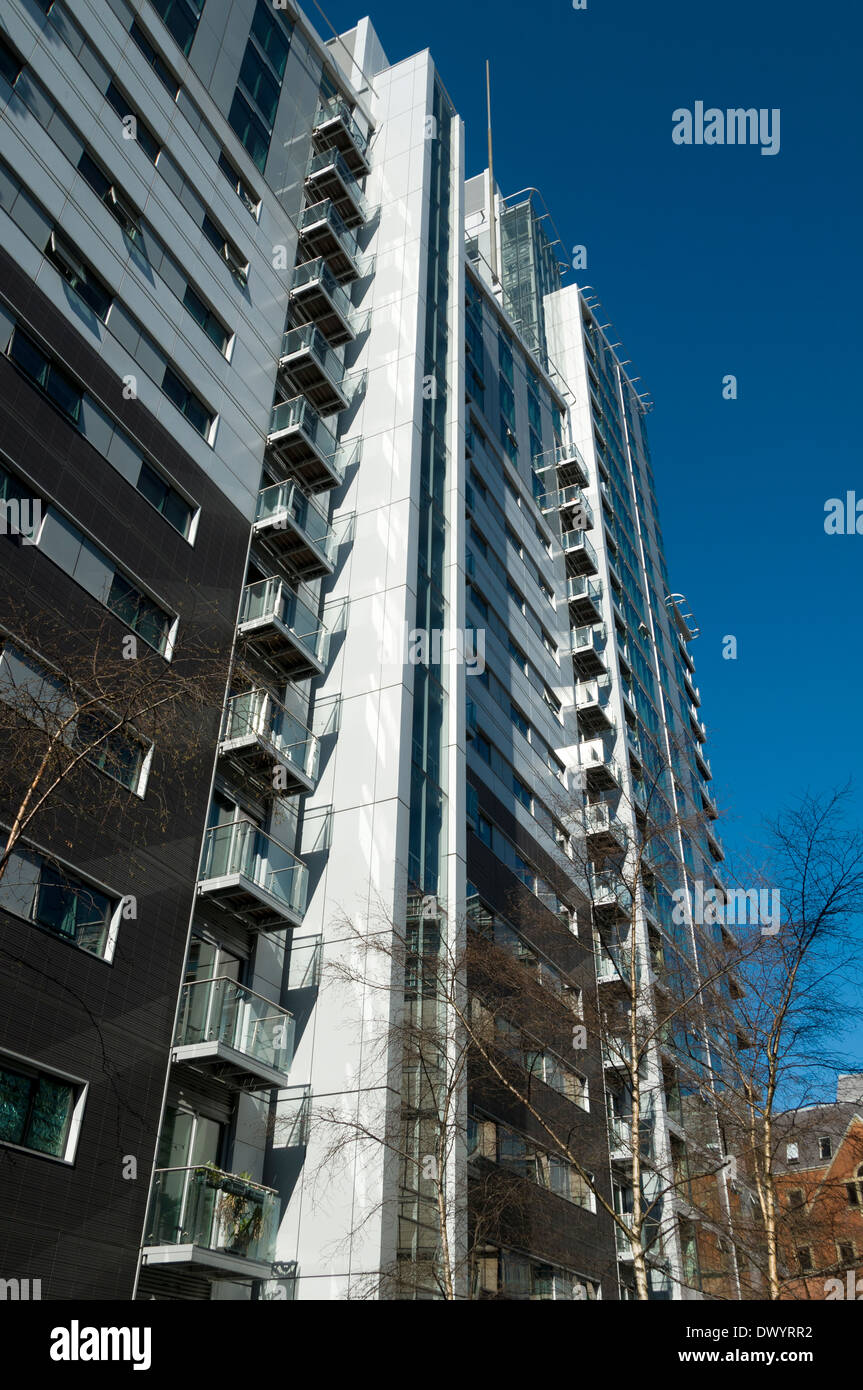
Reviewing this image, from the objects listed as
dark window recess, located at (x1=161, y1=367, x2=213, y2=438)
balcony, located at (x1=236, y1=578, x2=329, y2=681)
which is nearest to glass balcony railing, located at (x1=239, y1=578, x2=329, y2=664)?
balcony, located at (x1=236, y1=578, x2=329, y2=681)

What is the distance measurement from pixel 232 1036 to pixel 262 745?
6311 millimetres

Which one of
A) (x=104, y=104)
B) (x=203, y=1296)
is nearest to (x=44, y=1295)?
(x=203, y=1296)

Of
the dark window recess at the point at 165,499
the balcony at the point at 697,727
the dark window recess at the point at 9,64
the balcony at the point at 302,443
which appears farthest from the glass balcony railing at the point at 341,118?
the balcony at the point at 697,727

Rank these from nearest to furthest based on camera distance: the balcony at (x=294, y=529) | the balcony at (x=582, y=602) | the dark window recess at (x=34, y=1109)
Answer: the dark window recess at (x=34, y=1109), the balcony at (x=294, y=529), the balcony at (x=582, y=602)

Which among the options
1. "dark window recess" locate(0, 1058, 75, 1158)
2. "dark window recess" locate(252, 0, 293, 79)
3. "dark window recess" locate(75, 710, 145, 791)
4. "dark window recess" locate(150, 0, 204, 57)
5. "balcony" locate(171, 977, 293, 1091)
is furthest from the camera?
"dark window recess" locate(252, 0, 293, 79)

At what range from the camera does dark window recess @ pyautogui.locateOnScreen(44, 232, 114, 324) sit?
2278 cm

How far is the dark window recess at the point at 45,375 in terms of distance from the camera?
68.1 ft

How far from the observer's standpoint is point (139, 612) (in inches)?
877

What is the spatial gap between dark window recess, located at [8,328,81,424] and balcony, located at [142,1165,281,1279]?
14.4 meters

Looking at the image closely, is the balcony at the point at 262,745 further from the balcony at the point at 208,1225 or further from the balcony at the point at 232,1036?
the balcony at the point at 208,1225

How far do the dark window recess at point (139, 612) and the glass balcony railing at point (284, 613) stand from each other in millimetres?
3301

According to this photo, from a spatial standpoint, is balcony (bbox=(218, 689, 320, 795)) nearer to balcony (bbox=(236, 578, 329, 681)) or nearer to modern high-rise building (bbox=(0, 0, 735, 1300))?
modern high-rise building (bbox=(0, 0, 735, 1300))
